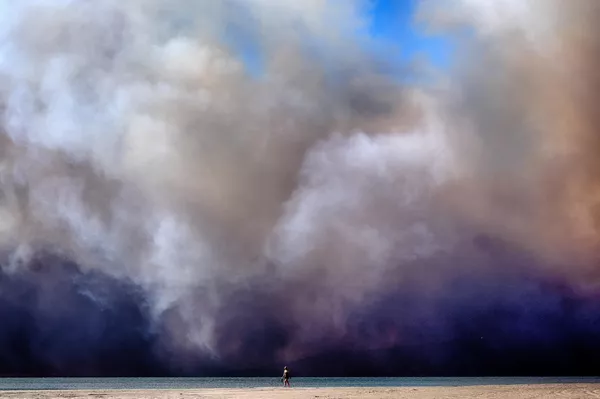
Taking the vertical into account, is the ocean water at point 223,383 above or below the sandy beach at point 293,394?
above

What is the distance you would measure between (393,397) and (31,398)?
34038 mm

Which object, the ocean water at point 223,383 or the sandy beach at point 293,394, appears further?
the ocean water at point 223,383

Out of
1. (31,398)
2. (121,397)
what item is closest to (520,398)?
(121,397)

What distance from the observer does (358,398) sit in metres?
62.3

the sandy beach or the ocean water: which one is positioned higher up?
the ocean water

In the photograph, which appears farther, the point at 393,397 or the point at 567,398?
the point at 393,397

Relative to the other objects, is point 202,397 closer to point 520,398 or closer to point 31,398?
point 31,398

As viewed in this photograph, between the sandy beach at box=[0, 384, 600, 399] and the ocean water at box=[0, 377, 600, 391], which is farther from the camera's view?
the ocean water at box=[0, 377, 600, 391]

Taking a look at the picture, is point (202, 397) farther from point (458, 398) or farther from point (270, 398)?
point (458, 398)

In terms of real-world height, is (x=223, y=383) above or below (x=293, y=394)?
above

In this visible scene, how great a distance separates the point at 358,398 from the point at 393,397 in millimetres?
6069

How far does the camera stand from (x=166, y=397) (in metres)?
60.3

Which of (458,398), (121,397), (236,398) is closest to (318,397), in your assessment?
(236,398)

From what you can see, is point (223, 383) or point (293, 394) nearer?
point (293, 394)
